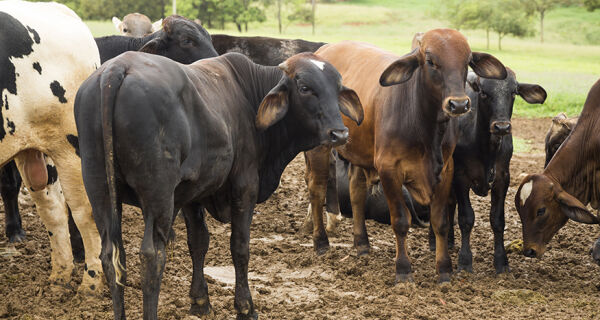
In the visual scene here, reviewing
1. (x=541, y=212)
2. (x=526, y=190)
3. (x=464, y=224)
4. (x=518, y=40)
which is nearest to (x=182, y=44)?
(x=464, y=224)

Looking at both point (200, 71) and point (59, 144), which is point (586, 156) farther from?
point (59, 144)

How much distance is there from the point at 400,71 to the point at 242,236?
6.59 ft

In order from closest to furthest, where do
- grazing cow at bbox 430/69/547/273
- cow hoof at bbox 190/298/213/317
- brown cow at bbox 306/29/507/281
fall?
cow hoof at bbox 190/298/213/317 → brown cow at bbox 306/29/507/281 → grazing cow at bbox 430/69/547/273

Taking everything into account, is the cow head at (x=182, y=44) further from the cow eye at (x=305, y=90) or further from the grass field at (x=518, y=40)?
the grass field at (x=518, y=40)

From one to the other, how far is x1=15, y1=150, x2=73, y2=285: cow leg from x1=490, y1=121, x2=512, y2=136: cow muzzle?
378cm

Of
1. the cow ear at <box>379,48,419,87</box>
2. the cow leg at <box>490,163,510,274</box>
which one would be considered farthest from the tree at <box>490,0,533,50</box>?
the cow ear at <box>379,48,419,87</box>

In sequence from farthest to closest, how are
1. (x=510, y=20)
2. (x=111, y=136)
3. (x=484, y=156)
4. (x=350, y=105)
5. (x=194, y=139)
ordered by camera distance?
(x=510, y=20)
(x=484, y=156)
(x=350, y=105)
(x=194, y=139)
(x=111, y=136)

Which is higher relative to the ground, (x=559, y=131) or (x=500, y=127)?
(x=500, y=127)

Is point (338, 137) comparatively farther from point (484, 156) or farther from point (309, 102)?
point (484, 156)

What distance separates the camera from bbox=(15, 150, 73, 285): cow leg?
5816 millimetres

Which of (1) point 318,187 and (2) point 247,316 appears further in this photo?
(1) point 318,187

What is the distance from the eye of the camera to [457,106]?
543 centimetres

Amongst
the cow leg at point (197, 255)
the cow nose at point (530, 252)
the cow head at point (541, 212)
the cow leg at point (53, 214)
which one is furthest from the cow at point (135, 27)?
the cow nose at point (530, 252)

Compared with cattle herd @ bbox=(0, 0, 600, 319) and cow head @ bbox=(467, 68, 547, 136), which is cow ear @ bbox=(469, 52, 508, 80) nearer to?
A: cattle herd @ bbox=(0, 0, 600, 319)
